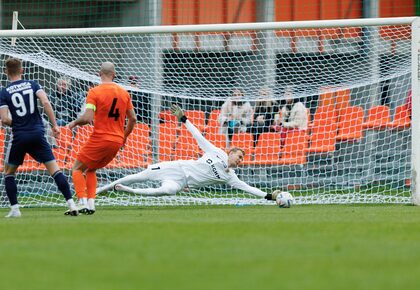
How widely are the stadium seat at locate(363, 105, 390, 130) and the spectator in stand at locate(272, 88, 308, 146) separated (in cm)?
113

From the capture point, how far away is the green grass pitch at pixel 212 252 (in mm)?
6625

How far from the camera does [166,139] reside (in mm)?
16859

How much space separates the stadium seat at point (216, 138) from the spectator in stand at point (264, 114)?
0.52 metres

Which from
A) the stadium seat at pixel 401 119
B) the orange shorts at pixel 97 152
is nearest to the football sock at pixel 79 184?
the orange shorts at pixel 97 152

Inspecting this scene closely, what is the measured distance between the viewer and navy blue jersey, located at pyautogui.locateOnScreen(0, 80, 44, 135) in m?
12.4

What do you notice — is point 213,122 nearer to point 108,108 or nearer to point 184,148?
point 184,148

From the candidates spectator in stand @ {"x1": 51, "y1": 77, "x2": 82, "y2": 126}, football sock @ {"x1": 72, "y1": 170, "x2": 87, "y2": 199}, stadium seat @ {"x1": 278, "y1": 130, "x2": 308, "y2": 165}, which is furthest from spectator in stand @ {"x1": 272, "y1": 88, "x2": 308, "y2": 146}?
football sock @ {"x1": 72, "y1": 170, "x2": 87, "y2": 199}

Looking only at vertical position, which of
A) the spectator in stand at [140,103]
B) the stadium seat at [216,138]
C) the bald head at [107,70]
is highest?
the bald head at [107,70]

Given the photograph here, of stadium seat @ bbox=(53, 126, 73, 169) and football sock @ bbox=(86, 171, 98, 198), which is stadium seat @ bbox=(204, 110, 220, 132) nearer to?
stadium seat @ bbox=(53, 126, 73, 169)

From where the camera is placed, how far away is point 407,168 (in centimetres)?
1705

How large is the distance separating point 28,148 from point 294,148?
578 centimetres

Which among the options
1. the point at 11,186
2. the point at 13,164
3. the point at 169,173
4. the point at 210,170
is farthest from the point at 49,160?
→ the point at 210,170

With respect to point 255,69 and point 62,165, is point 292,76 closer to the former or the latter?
point 255,69

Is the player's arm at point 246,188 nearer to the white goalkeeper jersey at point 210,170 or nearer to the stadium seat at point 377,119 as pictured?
the white goalkeeper jersey at point 210,170
